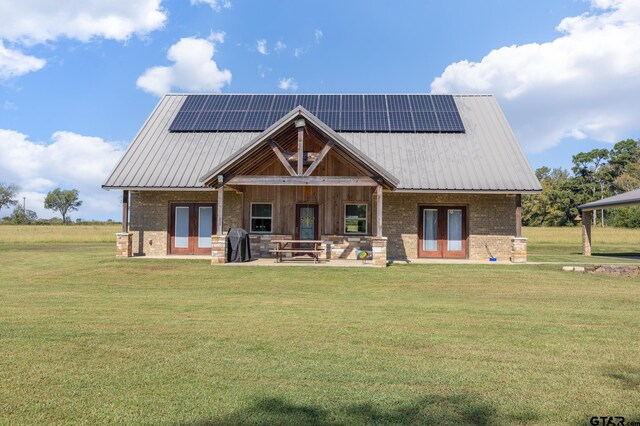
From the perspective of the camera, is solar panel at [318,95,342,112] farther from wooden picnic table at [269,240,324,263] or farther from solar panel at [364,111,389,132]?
wooden picnic table at [269,240,324,263]

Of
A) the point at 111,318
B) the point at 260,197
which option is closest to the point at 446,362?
the point at 111,318

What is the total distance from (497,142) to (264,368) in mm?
18322

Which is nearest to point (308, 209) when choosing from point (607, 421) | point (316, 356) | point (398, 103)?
point (398, 103)

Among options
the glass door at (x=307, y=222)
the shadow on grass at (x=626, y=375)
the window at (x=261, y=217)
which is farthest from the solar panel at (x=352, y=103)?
the shadow on grass at (x=626, y=375)

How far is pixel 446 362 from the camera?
5109 millimetres

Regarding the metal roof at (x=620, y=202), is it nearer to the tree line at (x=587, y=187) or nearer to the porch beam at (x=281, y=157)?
the porch beam at (x=281, y=157)

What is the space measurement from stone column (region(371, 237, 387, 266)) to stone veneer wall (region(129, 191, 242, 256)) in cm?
663

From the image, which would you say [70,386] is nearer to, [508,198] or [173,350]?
[173,350]

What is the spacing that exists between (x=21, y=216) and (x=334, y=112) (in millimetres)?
72565

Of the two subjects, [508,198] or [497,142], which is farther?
[497,142]

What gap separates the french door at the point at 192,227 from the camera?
62.8ft

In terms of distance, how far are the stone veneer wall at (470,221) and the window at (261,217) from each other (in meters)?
4.72

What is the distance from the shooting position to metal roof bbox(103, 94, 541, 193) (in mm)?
18016

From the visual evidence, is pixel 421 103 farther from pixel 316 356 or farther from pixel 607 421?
pixel 607 421
